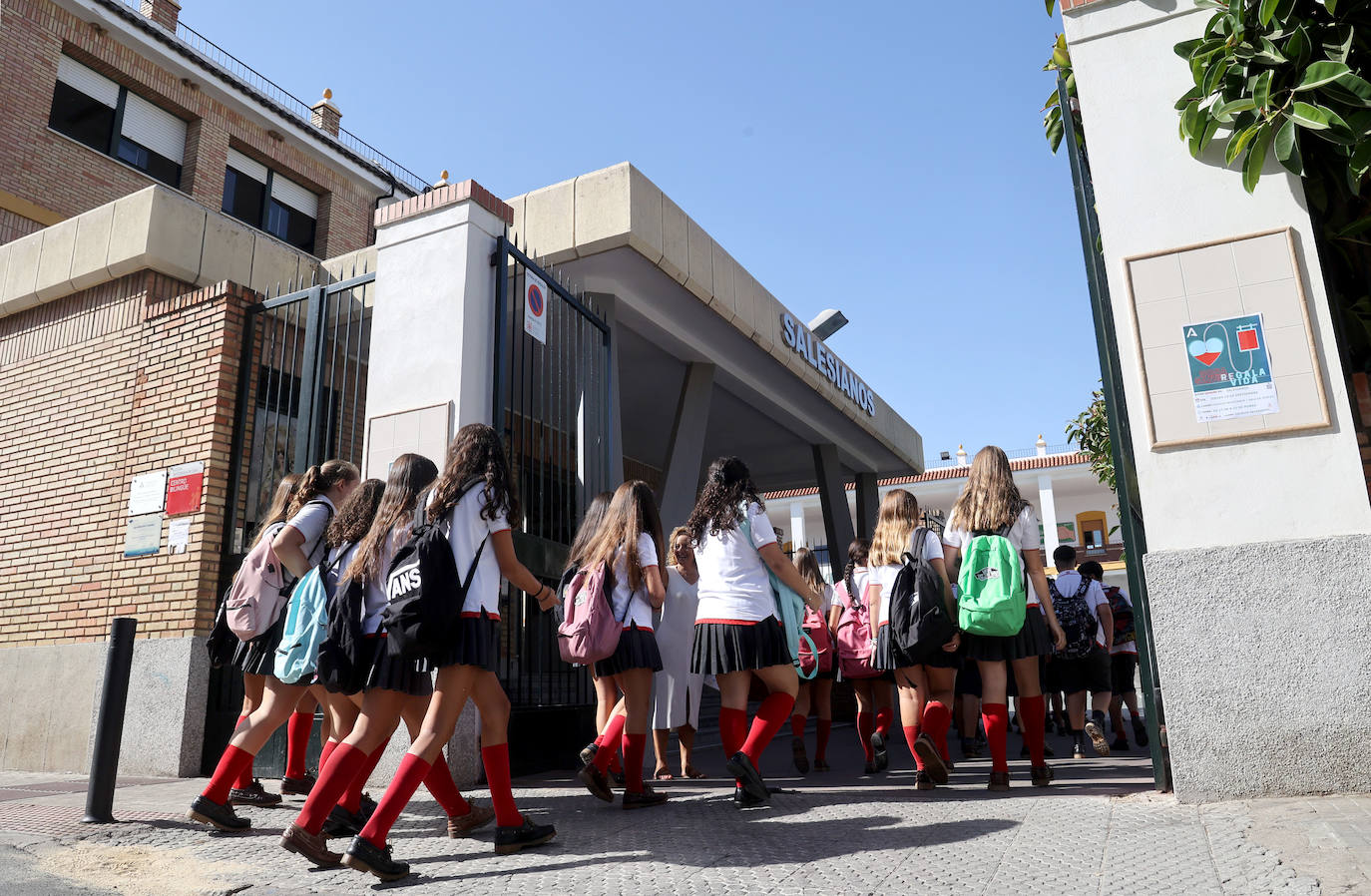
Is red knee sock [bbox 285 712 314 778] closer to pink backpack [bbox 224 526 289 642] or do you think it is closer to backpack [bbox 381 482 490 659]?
pink backpack [bbox 224 526 289 642]

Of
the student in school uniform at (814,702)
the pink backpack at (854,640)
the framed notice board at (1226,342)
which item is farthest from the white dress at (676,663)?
the framed notice board at (1226,342)

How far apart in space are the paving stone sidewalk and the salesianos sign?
704 cm

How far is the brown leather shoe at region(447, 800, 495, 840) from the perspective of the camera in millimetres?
4180

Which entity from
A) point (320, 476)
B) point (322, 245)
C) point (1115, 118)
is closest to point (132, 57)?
point (322, 245)

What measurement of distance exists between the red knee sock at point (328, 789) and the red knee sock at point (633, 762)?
1.54 meters

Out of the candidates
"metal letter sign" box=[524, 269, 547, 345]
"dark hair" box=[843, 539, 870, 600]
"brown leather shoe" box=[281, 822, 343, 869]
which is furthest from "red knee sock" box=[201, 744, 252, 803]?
"dark hair" box=[843, 539, 870, 600]

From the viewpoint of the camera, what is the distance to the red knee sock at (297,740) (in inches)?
200

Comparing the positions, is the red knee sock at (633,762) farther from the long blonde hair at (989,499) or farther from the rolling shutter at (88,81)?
the rolling shutter at (88,81)

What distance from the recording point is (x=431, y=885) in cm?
340

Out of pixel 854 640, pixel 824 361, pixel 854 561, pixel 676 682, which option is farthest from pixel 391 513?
pixel 824 361

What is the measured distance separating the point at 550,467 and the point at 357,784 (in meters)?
3.66

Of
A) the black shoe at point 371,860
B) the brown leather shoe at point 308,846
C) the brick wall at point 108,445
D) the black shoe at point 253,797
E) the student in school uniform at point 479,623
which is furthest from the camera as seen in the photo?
the brick wall at point 108,445

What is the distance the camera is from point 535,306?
7070mm

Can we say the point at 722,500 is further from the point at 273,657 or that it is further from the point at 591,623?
the point at 273,657
